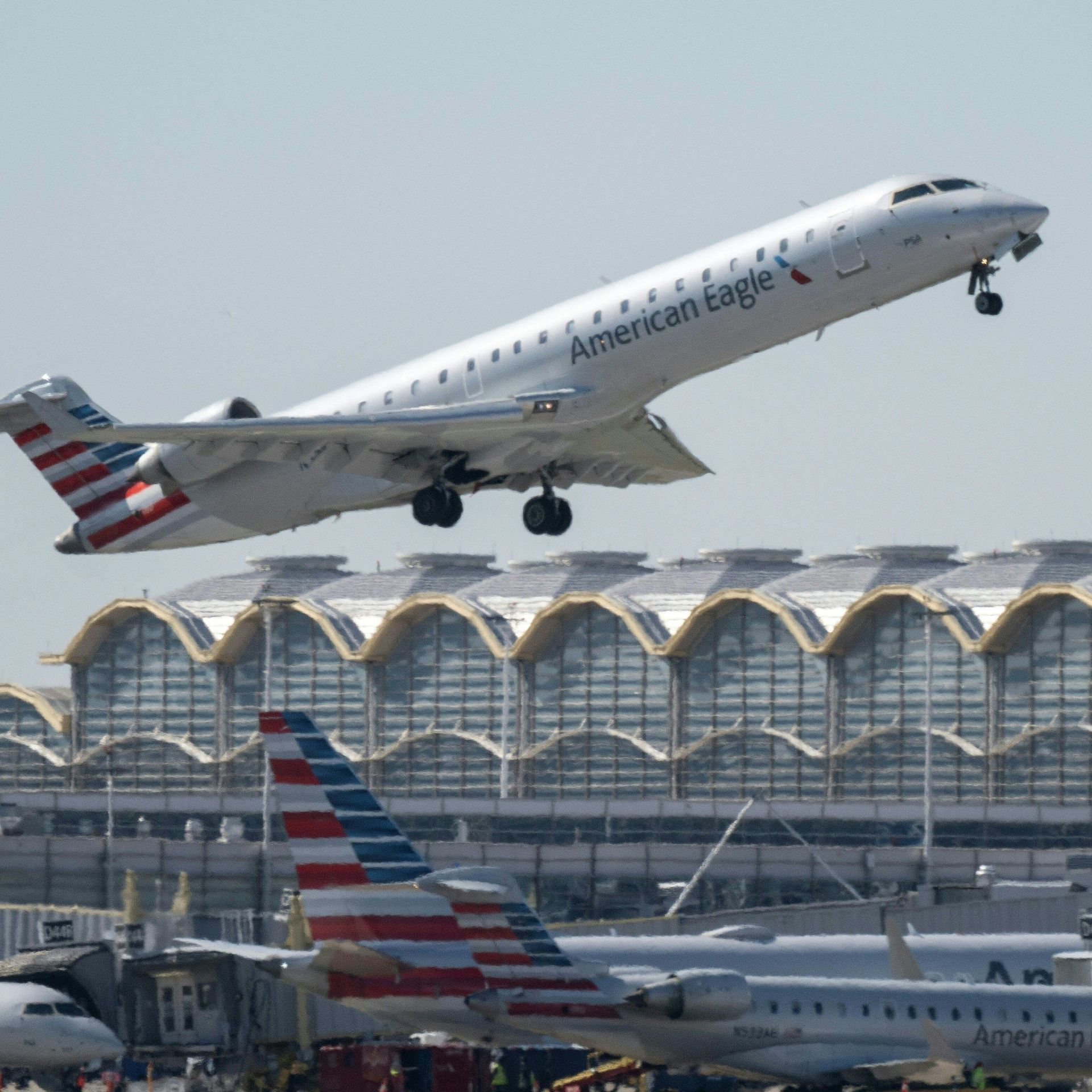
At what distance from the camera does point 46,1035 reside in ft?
173

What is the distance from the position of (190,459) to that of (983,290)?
60.9 ft

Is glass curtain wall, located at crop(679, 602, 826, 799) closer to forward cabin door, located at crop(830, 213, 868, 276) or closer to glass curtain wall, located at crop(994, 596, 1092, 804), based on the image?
glass curtain wall, located at crop(994, 596, 1092, 804)

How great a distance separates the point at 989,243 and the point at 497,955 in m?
17.4

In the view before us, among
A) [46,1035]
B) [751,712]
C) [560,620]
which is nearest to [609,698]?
[560,620]

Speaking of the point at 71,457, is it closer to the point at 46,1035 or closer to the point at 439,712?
the point at 46,1035

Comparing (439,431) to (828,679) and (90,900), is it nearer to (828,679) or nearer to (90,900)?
(90,900)

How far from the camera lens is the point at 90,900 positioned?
89.4 metres

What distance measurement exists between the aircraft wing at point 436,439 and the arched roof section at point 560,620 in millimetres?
85912

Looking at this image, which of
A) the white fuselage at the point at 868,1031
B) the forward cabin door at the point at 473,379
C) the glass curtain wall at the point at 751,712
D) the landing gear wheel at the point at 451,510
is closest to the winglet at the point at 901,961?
the white fuselage at the point at 868,1031

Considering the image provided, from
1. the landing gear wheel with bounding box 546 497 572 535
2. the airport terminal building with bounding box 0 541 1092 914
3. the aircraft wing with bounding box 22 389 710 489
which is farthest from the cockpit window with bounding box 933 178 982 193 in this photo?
the airport terminal building with bounding box 0 541 1092 914

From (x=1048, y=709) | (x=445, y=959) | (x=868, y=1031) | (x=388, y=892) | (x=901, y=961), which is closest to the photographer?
(x=445, y=959)

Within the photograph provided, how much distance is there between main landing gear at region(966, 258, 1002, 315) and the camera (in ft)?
152

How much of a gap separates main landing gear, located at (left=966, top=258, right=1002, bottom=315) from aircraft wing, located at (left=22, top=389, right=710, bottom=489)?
8.48 metres

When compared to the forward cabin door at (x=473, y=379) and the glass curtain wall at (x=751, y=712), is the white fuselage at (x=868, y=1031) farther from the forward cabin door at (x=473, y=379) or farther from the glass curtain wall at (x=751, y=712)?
the glass curtain wall at (x=751, y=712)
